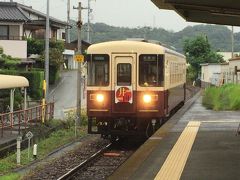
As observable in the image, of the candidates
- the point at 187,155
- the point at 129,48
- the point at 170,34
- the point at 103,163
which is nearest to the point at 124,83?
the point at 129,48

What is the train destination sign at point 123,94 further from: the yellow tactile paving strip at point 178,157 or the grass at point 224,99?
the grass at point 224,99

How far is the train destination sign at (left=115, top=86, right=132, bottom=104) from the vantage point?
15.1m

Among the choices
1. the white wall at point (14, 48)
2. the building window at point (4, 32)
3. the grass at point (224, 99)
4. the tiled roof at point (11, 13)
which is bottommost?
the grass at point (224, 99)

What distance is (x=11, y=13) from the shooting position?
4262 centimetres

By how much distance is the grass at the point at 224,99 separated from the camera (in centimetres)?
2412

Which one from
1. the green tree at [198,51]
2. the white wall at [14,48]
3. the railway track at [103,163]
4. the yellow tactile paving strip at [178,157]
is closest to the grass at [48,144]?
the railway track at [103,163]

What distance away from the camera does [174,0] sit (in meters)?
11.5

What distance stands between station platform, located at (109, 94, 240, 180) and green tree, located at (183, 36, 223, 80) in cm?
4612

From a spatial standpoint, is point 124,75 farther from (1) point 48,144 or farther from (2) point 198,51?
(2) point 198,51

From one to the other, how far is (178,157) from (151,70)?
5.06 meters

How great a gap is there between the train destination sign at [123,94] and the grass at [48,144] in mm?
2481

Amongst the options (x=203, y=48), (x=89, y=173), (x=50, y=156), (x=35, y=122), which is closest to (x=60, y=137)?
(x=35, y=122)

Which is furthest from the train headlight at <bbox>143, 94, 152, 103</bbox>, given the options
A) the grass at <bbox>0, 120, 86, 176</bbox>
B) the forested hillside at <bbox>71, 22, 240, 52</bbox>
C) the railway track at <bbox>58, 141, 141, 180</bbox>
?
the forested hillside at <bbox>71, 22, 240, 52</bbox>

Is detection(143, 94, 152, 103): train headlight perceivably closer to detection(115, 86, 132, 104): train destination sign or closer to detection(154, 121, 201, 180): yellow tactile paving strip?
detection(115, 86, 132, 104): train destination sign
